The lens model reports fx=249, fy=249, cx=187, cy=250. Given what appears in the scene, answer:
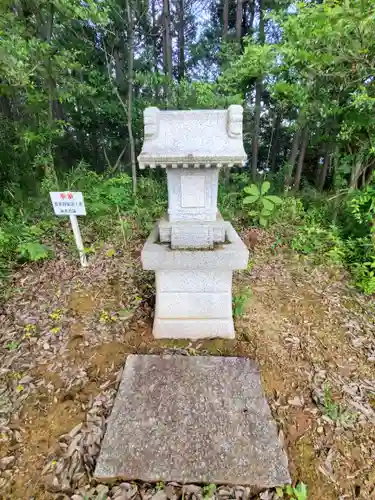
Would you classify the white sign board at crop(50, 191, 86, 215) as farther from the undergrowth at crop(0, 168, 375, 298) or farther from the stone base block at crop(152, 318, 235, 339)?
the stone base block at crop(152, 318, 235, 339)

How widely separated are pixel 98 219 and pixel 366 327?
12.8 feet

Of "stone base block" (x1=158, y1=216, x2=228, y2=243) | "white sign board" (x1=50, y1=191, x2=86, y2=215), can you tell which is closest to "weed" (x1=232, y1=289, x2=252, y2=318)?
"stone base block" (x1=158, y1=216, x2=228, y2=243)

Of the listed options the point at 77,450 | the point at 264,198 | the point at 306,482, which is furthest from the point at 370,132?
the point at 77,450

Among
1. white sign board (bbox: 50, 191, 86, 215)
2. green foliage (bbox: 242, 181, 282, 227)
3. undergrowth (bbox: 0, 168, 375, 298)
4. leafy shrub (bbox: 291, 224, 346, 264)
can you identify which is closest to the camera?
white sign board (bbox: 50, 191, 86, 215)

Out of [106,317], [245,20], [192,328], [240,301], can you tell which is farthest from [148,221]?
[245,20]

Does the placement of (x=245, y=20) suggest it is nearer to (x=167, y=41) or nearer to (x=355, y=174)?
(x=167, y=41)

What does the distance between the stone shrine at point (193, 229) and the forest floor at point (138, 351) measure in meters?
0.29

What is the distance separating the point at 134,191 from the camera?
201 inches

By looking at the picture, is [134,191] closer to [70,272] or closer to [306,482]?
[70,272]

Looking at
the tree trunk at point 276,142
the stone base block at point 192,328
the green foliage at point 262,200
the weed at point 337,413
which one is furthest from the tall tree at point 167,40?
the weed at point 337,413

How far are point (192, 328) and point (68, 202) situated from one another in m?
1.95

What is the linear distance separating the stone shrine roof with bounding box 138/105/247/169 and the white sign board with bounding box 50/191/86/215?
1.35 meters

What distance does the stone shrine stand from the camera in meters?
1.79

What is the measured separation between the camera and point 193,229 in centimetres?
212
